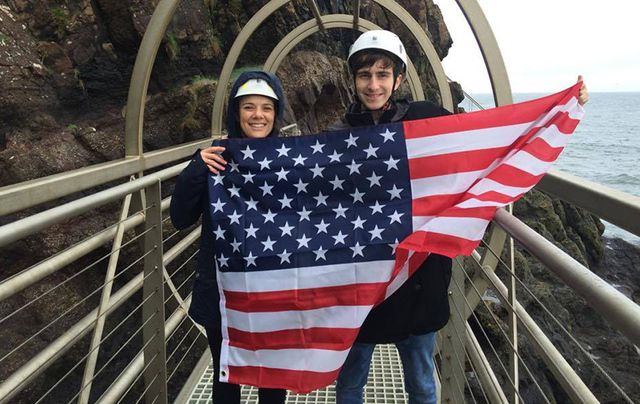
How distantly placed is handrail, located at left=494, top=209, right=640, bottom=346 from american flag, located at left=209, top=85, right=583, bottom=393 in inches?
21.4

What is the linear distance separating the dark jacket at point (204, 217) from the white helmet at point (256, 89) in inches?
0.9

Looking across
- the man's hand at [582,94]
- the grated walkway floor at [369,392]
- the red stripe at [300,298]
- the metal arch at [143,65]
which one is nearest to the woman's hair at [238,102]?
the red stripe at [300,298]

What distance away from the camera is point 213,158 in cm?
→ 229

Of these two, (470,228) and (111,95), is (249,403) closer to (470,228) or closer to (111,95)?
(470,228)

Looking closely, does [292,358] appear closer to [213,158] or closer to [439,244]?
[439,244]

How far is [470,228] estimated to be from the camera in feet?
6.66

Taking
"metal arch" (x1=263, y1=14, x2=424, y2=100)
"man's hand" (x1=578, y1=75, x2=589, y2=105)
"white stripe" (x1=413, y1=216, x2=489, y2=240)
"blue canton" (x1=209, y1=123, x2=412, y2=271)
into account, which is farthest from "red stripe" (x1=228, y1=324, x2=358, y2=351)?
"metal arch" (x1=263, y1=14, x2=424, y2=100)

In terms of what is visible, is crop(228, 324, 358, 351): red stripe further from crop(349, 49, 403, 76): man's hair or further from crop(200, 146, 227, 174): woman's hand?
crop(349, 49, 403, 76): man's hair

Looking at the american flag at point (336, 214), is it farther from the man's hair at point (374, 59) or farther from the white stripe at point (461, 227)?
the man's hair at point (374, 59)

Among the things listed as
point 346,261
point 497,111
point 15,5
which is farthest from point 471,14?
point 15,5

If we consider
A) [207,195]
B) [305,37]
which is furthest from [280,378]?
[305,37]

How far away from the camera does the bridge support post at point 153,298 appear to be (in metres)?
2.54

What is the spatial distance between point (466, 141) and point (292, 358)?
1.32 meters

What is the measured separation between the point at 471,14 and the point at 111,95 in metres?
8.20
